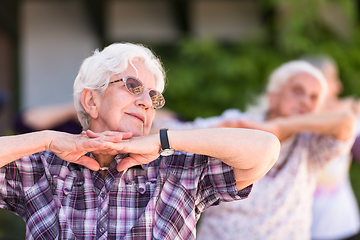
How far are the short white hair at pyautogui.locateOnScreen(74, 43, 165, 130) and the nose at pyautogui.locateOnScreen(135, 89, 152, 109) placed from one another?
0.13 m

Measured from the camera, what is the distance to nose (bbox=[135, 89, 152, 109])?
149 centimetres

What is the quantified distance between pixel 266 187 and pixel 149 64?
3.70ft

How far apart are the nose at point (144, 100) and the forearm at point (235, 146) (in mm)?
174

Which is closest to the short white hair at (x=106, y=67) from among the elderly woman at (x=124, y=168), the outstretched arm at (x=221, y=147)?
the elderly woman at (x=124, y=168)

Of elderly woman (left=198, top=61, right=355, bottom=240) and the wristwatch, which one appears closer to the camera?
the wristwatch

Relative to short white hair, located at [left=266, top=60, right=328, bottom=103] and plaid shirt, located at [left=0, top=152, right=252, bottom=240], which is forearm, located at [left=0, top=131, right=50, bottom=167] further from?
short white hair, located at [left=266, top=60, right=328, bottom=103]

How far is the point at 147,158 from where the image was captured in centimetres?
141

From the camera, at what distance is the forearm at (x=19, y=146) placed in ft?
4.42

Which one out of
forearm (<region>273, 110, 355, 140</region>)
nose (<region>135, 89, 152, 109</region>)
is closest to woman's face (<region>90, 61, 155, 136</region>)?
nose (<region>135, 89, 152, 109</region>)

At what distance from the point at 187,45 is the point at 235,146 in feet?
12.6

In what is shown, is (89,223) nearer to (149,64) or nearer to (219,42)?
(149,64)

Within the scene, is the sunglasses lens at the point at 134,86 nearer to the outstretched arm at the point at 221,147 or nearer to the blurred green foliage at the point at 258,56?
the outstretched arm at the point at 221,147

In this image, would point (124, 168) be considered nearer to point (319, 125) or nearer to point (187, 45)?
point (319, 125)

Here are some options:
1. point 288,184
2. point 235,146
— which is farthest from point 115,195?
point 288,184
